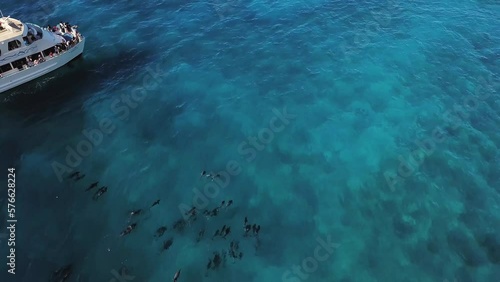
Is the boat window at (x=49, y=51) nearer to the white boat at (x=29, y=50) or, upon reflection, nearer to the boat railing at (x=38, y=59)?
the white boat at (x=29, y=50)

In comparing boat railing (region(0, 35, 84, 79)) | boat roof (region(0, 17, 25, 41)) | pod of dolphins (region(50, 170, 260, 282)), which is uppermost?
boat roof (region(0, 17, 25, 41))

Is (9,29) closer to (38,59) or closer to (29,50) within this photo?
(29,50)

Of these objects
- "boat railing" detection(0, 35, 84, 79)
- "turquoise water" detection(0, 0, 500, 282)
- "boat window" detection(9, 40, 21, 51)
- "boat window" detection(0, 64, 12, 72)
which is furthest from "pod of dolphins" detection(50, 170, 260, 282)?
"boat window" detection(9, 40, 21, 51)

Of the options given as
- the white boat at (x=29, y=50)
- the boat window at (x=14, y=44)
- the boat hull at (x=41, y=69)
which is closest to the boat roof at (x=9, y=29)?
the white boat at (x=29, y=50)

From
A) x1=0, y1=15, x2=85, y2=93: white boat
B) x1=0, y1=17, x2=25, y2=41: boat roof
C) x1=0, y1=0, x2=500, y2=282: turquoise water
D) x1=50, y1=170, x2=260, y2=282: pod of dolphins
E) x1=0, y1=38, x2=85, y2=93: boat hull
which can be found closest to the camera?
x1=50, y1=170, x2=260, y2=282: pod of dolphins

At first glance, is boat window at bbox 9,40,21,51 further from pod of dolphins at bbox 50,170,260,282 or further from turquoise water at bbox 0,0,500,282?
pod of dolphins at bbox 50,170,260,282

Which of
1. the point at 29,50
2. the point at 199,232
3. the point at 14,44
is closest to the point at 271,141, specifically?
the point at 199,232

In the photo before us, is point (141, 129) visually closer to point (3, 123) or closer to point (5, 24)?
point (3, 123)

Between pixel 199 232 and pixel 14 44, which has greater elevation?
pixel 14 44
